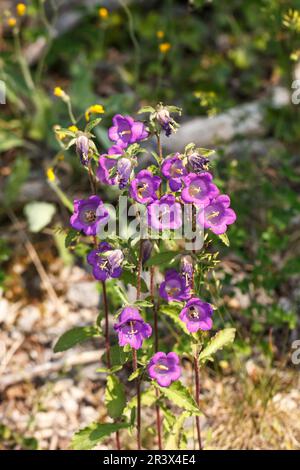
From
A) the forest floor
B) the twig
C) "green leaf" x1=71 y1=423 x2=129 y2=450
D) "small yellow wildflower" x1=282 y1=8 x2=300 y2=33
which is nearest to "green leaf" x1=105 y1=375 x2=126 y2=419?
"green leaf" x1=71 y1=423 x2=129 y2=450

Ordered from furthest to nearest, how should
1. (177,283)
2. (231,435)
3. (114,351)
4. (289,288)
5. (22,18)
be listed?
(22,18) → (289,288) → (231,435) → (114,351) → (177,283)

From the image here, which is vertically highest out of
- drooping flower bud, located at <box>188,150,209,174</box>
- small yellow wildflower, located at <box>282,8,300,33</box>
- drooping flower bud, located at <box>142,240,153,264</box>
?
small yellow wildflower, located at <box>282,8,300,33</box>

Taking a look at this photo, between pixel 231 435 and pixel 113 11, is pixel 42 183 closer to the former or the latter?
pixel 113 11

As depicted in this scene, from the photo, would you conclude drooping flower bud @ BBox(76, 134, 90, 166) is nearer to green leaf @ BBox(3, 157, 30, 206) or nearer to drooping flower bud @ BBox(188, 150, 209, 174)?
drooping flower bud @ BBox(188, 150, 209, 174)

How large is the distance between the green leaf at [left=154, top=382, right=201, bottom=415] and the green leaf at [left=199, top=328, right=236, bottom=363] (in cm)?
14

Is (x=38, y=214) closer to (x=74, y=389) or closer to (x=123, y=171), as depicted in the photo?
(x=74, y=389)

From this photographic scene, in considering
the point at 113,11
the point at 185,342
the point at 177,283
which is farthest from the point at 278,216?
the point at 113,11

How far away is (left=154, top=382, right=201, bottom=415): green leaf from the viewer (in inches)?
100

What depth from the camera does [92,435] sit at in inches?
108

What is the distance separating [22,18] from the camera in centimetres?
495
